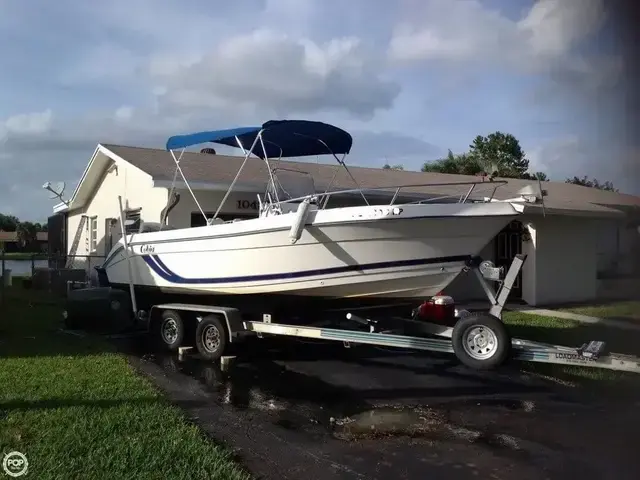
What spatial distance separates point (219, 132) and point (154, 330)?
11.1ft

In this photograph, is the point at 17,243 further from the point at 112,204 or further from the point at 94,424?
the point at 94,424

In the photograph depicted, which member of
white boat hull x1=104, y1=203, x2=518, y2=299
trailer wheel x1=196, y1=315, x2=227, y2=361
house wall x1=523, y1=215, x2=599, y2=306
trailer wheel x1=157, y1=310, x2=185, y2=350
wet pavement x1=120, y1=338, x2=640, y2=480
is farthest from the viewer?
house wall x1=523, y1=215, x2=599, y2=306

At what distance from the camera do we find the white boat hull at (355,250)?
23.6 ft

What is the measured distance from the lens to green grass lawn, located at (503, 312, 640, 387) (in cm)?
664

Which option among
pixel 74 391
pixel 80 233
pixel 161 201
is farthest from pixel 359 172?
pixel 74 391

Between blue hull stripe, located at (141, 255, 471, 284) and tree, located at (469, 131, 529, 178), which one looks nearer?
blue hull stripe, located at (141, 255, 471, 284)

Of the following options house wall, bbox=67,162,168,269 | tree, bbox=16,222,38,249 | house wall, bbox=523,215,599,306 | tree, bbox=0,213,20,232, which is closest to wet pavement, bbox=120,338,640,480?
house wall, bbox=67,162,168,269

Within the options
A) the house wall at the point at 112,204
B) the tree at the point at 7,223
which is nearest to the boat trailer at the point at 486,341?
the house wall at the point at 112,204

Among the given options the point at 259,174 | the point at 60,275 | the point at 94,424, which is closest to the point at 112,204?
the point at 60,275

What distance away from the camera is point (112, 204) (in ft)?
56.3

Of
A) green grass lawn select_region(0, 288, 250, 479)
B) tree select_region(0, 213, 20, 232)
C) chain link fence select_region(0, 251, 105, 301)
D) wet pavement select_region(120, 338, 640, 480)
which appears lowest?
wet pavement select_region(120, 338, 640, 480)

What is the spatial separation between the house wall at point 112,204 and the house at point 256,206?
0.08ft

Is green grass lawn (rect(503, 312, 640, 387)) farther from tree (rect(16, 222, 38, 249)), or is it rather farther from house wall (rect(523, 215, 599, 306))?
tree (rect(16, 222, 38, 249))

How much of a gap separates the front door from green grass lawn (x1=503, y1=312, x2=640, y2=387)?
2986mm
